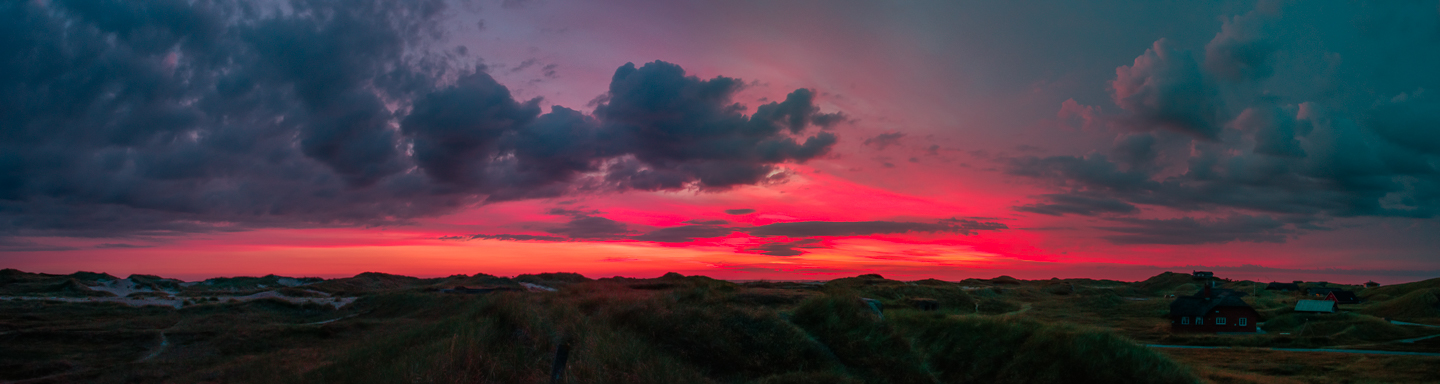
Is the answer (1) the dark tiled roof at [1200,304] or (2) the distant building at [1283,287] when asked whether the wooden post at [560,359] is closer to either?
(1) the dark tiled roof at [1200,304]

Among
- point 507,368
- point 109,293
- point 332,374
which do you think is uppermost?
point 507,368

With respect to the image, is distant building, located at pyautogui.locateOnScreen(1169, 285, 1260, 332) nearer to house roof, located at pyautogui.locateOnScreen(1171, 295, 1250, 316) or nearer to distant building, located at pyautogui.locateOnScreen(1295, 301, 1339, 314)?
house roof, located at pyautogui.locateOnScreen(1171, 295, 1250, 316)

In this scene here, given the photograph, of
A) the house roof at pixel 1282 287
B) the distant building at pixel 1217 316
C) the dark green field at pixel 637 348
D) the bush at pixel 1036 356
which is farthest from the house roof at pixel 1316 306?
the bush at pixel 1036 356

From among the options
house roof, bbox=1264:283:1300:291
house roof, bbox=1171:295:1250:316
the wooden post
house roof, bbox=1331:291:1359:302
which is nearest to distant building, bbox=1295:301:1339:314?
house roof, bbox=1171:295:1250:316

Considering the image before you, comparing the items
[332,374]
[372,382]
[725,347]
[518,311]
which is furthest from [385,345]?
[725,347]

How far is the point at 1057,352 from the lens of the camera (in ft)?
43.3

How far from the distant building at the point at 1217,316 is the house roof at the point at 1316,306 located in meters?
14.1

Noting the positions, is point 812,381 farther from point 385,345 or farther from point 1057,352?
point 385,345

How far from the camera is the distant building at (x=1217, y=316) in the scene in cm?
4834

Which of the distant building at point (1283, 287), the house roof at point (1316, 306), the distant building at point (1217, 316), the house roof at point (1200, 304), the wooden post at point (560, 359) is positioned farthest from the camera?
the distant building at point (1283, 287)

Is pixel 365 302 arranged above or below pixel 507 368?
below

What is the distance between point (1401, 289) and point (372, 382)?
12416 centimetres

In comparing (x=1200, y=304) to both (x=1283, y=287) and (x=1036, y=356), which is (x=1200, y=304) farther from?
(x=1283, y=287)

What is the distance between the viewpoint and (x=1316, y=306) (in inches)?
2253
